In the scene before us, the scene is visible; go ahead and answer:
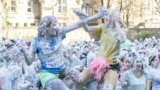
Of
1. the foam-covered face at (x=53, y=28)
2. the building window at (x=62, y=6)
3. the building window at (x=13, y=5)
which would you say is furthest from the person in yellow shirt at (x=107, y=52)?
the building window at (x=62, y=6)

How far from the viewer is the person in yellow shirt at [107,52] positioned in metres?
9.14

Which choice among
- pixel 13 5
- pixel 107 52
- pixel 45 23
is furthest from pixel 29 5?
pixel 45 23

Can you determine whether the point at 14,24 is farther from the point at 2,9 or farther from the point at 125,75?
the point at 125,75

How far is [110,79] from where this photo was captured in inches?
360

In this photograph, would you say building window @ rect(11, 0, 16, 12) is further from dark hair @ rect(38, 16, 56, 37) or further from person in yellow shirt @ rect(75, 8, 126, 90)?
dark hair @ rect(38, 16, 56, 37)

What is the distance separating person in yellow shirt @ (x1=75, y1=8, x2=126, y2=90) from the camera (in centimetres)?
914

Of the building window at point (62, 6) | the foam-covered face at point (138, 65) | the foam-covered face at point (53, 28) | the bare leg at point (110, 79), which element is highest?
the foam-covered face at point (53, 28)

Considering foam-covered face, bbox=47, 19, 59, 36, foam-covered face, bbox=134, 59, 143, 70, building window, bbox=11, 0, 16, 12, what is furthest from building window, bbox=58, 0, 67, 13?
foam-covered face, bbox=47, 19, 59, 36

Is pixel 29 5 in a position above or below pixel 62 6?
above

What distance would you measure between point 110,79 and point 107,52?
1.50 feet

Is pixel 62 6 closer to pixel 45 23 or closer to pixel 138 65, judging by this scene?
pixel 138 65

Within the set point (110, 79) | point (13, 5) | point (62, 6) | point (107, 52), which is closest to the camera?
point (110, 79)

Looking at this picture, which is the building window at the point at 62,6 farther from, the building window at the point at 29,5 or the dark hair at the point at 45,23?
the dark hair at the point at 45,23

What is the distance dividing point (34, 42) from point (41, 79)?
22.1 inches
